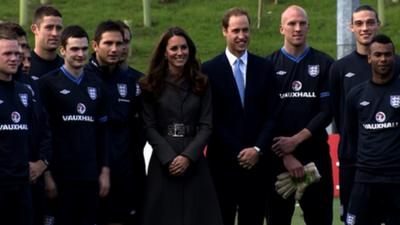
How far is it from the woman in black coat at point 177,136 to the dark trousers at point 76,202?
46cm


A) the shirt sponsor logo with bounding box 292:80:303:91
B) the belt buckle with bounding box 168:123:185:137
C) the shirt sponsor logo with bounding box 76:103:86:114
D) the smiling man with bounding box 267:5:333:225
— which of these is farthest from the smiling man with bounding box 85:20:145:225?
the shirt sponsor logo with bounding box 292:80:303:91

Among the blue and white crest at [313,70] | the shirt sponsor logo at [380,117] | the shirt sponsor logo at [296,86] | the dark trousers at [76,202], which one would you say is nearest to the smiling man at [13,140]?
the dark trousers at [76,202]

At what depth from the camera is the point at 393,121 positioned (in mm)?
9328

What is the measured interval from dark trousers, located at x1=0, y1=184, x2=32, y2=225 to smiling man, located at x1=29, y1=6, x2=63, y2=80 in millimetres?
1416

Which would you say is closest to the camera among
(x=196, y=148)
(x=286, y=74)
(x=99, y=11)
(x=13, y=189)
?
(x=13, y=189)

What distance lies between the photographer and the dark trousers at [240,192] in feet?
31.5

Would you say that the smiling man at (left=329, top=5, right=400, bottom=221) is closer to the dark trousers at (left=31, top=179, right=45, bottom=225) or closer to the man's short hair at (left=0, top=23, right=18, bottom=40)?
the dark trousers at (left=31, top=179, right=45, bottom=225)

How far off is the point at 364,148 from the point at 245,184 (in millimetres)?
1095

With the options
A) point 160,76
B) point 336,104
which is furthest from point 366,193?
point 160,76

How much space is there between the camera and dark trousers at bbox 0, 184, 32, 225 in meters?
8.62

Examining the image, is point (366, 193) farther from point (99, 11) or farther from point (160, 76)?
point (99, 11)

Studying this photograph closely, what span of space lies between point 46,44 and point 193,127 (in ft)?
5.24

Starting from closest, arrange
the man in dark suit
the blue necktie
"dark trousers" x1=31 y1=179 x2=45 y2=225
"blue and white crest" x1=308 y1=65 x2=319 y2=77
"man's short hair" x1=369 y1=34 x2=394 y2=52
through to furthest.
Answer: "dark trousers" x1=31 y1=179 x2=45 y2=225, "man's short hair" x1=369 y1=34 x2=394 y2=52, the man in dark suit, the blue necktie, "blue and white crest" x1=308 y1=65 x2=319 y2=77

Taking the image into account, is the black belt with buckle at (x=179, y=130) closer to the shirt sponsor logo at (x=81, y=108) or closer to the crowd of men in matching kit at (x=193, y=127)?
the crowd of men in matching kit at (x=193, y=127)
